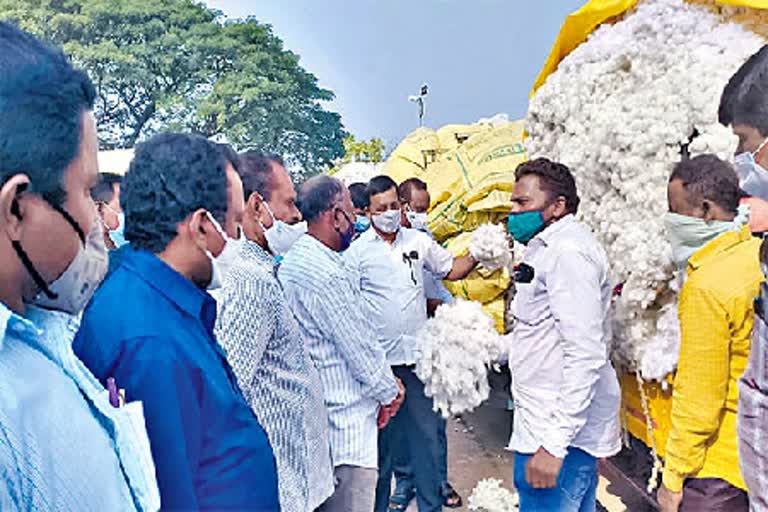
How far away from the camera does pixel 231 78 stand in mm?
21375

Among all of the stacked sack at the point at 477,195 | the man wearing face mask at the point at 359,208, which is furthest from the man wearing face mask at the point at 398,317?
the man wearing face mask at the point at 359,208

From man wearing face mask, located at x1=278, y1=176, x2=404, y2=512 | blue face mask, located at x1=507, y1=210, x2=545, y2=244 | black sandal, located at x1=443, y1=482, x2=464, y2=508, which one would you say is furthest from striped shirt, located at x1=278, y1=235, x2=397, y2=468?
black sandal, located at x1=443, y1=482, x2=464, y2=508

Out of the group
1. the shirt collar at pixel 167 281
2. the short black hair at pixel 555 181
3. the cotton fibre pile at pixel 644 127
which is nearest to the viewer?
the shirt collar at pixel 167 281

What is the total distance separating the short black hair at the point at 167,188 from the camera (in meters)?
1.62

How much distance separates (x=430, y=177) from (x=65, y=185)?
4.92 m

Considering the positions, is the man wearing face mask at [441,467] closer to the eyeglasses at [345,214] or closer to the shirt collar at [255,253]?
the eyeglasses at [345,214]

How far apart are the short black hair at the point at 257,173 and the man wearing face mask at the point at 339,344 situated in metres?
0.25

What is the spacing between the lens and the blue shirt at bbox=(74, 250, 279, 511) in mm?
1369

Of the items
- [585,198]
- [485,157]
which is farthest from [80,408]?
[485,157]

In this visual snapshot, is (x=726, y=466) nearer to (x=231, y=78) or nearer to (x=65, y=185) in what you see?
(x=65, y=185)

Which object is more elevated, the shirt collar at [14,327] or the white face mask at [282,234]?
the shirt collar at [14,327]

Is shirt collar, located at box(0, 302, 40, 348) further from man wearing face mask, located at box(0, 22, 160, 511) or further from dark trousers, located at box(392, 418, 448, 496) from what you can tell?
dark trousers, located at box(392, 418, 448, 496)

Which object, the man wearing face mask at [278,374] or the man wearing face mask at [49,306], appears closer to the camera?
the man wearing face mask at [49,306]

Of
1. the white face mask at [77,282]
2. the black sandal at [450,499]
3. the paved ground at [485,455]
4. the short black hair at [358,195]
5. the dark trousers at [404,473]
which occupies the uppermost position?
the white face mask at [77,282]
